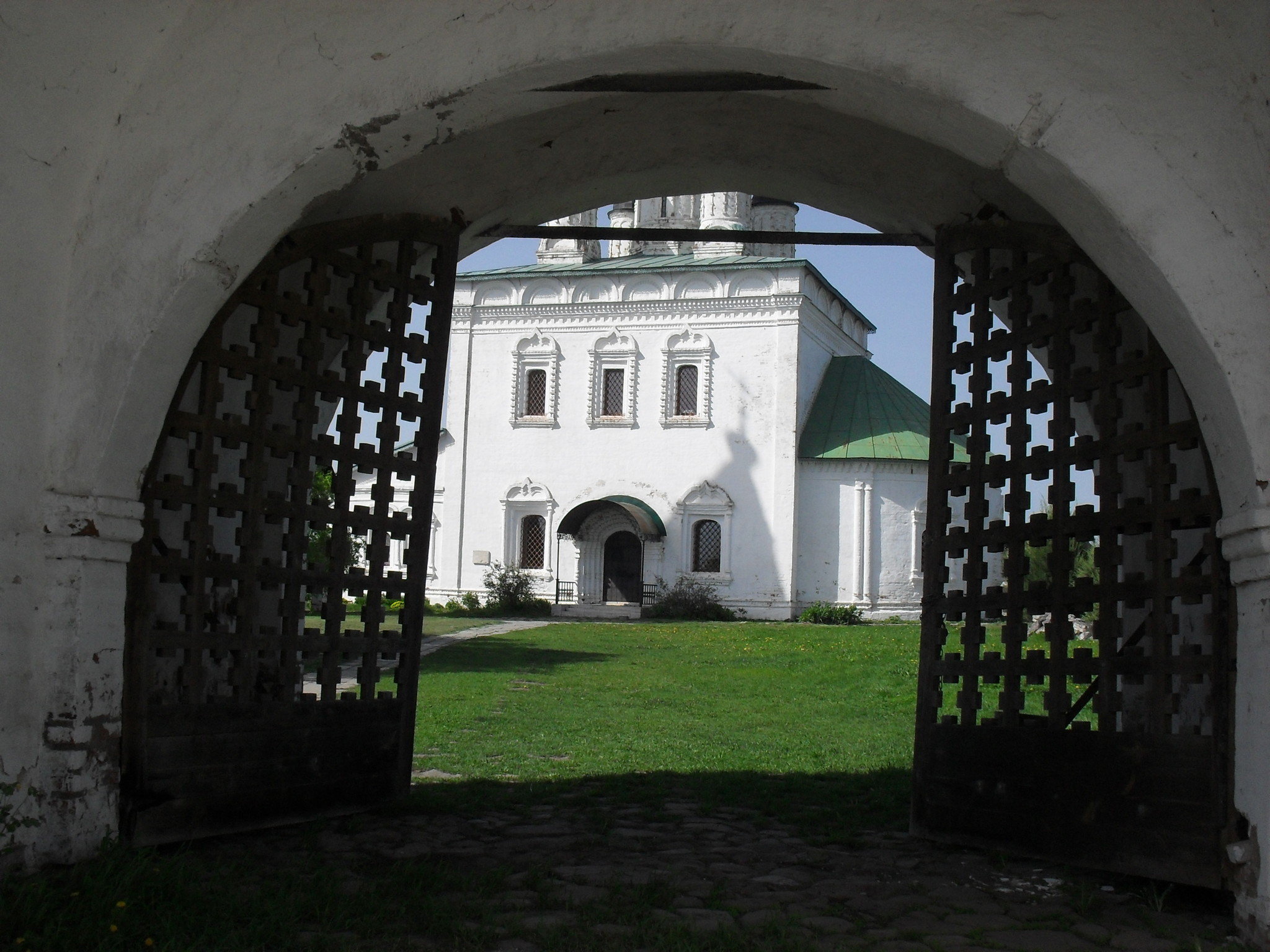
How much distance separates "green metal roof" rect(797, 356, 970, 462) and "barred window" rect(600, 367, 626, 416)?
4.98m

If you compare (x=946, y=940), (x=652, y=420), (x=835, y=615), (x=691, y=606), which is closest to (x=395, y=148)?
(x=946, y=940)

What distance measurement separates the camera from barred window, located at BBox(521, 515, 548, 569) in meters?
32.8

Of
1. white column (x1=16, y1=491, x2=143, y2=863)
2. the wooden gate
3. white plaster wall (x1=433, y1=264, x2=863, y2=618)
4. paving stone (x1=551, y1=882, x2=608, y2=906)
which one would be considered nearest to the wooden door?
white plaster wall (x1=433, y1=264, x2=863, y2=618)

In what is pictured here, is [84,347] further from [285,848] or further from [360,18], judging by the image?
[285,848]

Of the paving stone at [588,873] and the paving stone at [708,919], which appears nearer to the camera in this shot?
the paving stone at [708,919]

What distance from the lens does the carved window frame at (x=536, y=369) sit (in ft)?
108

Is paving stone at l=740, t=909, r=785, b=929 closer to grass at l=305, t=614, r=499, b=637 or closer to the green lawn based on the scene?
the green lawn

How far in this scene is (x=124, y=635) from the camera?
4598 millimetres

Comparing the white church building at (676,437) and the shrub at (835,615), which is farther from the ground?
the white church building at (676,437)

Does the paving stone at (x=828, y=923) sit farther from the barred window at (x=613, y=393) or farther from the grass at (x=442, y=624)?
the barred window at (x=613, y=393)

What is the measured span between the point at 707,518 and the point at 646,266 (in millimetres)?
6886

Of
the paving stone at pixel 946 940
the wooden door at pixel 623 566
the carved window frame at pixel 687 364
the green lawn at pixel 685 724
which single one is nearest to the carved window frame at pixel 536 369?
the carved window frame at pixel 687 364

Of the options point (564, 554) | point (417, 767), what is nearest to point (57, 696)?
point (417, 767)

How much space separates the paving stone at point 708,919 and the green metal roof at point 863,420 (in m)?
26.9
